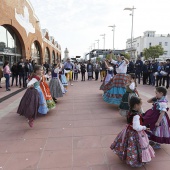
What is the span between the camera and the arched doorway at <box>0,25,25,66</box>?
1537cm

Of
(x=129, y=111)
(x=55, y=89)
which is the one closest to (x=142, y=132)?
(x=129, y=111)

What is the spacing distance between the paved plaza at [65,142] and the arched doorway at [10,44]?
34.9 feet

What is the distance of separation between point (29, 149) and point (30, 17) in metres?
18.8

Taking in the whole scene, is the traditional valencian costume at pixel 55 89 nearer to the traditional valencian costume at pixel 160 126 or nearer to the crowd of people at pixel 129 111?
the crowd of people at pixel 129 111

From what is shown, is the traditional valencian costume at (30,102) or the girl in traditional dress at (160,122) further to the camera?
the traditional valencian costume at (30,102)

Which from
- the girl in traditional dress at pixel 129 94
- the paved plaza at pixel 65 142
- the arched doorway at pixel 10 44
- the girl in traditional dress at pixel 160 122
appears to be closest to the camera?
the paved plaza at pixel 65 142

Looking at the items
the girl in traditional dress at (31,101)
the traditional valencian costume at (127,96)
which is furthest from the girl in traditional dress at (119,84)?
the girl in traditional dress at (31,101)

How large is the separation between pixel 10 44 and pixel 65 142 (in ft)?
49.6

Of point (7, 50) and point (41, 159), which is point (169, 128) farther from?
point (7, 50)

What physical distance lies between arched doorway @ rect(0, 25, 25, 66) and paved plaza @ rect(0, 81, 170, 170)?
1064 cm

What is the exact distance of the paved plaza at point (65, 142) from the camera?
10.0 feet

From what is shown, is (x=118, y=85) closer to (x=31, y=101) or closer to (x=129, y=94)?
(x=129, y=94)

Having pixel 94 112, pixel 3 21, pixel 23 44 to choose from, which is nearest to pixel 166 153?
pixel 94 112

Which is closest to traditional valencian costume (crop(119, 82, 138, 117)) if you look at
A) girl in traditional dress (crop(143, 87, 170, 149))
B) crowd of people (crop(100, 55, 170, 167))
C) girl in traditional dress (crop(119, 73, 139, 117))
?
girl in traditional dress (crop(119, 73, 139, 117))
